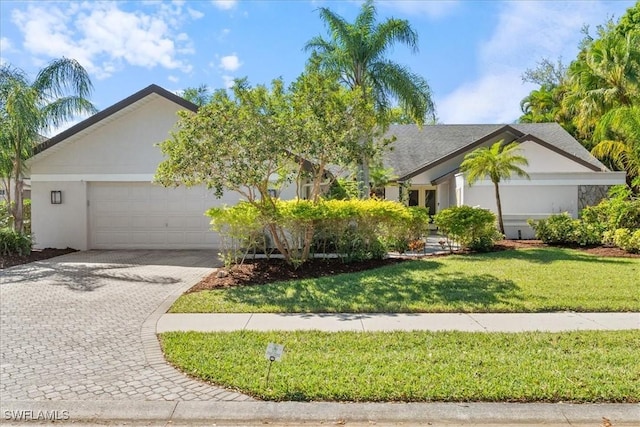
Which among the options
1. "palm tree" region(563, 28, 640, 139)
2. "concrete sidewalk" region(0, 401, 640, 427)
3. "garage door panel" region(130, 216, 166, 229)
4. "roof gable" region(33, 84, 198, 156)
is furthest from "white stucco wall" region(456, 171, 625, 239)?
"concrete sidewalk" region(0, 401, 640, 427)

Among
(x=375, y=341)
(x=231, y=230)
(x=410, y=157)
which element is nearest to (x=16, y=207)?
(x=231, y=230)

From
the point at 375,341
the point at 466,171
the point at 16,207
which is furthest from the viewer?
the point at 466,171

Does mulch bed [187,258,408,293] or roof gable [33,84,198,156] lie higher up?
roof gable [33,84,198,156]

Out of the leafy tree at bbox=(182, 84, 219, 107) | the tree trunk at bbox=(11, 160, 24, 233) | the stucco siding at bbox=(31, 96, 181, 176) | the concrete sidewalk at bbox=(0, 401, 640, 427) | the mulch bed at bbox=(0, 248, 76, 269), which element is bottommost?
the concrete sidewalk at bbox=(0, 401, 640, 427)

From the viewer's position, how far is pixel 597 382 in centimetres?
425

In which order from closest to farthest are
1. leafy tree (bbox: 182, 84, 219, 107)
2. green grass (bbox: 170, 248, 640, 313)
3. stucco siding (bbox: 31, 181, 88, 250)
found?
green grass (bbox: 170, 248, 640, 313) < stucco siding (bbox: 31, 181, 88, 250) < leafy tree (bbox: 182, 84, 219, 107)

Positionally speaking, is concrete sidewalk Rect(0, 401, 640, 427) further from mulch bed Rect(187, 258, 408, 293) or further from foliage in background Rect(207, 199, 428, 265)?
foliage in background Rect(207, 199, 428, 265)

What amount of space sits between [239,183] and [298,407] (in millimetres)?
6227

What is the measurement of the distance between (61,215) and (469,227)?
552 inches

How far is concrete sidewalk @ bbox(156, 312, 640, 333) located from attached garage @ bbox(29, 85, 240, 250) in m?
8.48

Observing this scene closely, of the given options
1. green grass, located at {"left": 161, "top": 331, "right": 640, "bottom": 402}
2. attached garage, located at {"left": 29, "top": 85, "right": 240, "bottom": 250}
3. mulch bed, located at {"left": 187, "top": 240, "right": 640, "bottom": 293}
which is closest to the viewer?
green grass, located at {"left": 161, "top": 331, "right": 640, "bottom": 402}

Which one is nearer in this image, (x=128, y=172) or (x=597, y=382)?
(x=597, y=382)

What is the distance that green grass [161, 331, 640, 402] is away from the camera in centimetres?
407

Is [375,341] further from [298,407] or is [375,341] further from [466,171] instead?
[466,171]
